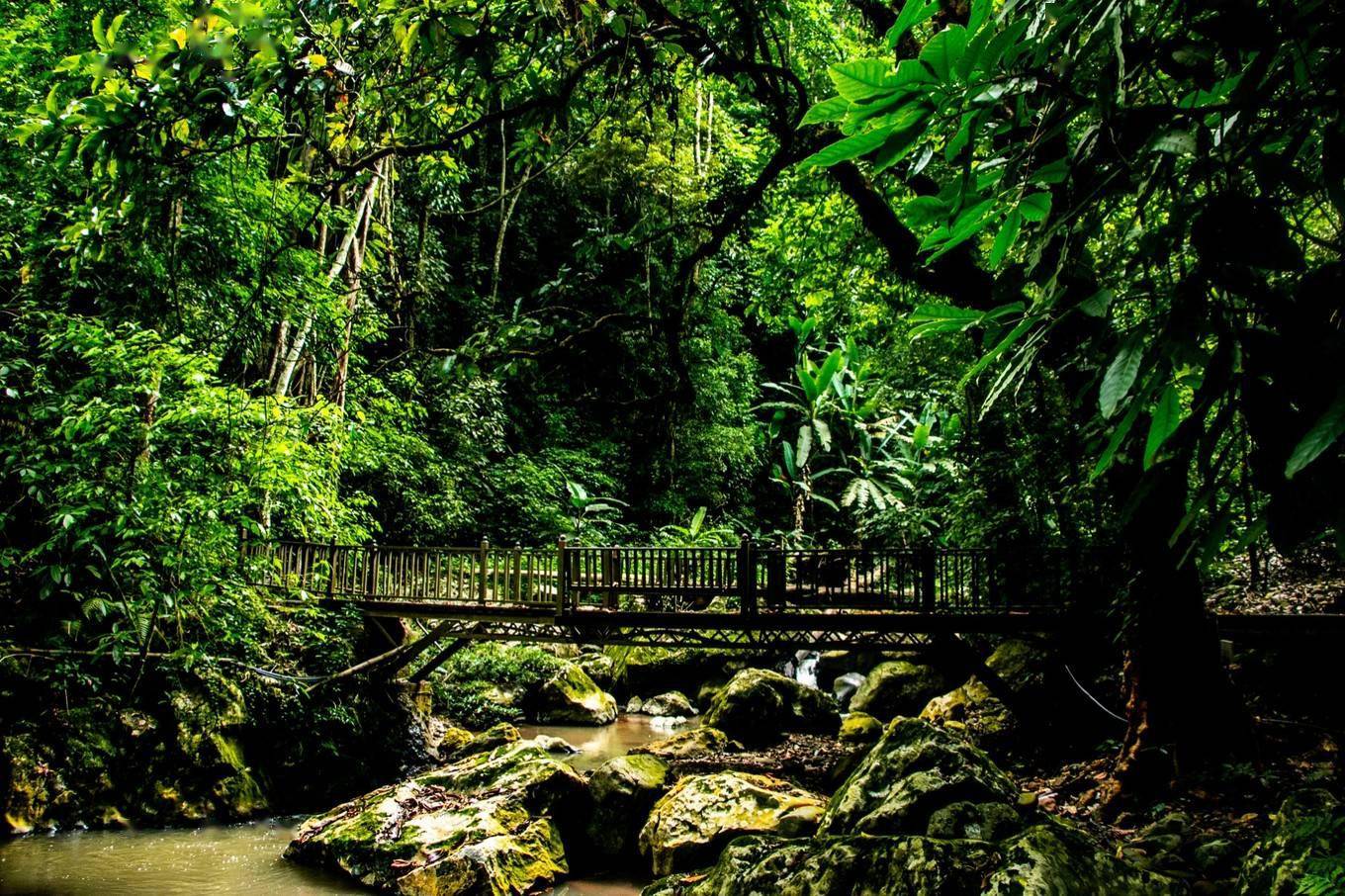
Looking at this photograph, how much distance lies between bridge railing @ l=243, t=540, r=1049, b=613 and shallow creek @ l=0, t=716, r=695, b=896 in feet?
8.55

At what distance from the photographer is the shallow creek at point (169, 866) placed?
21.0ft

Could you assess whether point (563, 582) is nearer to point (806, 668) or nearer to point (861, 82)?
point (806, 668)

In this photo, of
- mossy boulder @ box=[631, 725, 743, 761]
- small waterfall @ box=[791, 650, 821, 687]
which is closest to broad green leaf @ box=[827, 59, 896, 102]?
mossy boulder @ box=[631, 725, 743, 761]

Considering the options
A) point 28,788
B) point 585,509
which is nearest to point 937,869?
point 28,788

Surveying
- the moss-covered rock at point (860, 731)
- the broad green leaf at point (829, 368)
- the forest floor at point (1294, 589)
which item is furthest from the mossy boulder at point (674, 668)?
the forest floor at point (1294, 589)

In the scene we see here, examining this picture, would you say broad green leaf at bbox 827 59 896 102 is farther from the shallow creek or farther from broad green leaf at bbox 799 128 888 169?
the shallow creek

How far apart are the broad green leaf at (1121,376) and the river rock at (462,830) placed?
6826 mm

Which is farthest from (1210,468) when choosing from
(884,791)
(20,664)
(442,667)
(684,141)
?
(684,141)

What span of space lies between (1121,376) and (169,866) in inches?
342

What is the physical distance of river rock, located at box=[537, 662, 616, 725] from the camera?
43.5ft

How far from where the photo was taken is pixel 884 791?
18.6ft

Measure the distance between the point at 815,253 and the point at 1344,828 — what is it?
7593 mm

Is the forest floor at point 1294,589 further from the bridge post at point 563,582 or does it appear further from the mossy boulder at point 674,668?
the mossy boulder at point 674,668

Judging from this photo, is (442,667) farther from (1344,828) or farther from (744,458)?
(1344,828)
